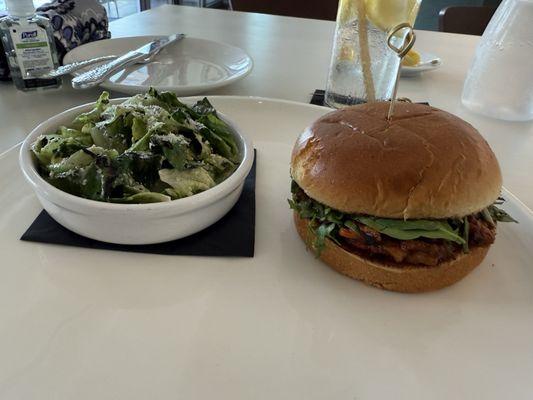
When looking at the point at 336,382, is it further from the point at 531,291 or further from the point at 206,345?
the point at 531,291

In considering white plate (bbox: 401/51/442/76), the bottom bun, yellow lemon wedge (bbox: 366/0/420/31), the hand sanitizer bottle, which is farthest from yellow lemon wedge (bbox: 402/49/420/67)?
the hand sanitizer bottle

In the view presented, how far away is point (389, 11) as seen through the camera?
1.30 meters

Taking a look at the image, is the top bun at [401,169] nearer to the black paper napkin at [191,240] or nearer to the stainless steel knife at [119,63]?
the black paper napkin at [191,240]

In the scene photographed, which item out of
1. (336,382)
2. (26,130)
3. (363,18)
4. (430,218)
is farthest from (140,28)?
(336,382)

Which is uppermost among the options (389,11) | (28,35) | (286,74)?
(389,11)

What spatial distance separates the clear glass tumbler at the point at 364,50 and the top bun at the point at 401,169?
0.55 m

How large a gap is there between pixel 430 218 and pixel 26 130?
4.09 feet

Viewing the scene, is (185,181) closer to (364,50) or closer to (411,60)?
(364,50)

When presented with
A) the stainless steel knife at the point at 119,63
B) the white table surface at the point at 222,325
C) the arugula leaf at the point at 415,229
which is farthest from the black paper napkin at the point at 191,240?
the stainless steel knife at the point at 119,63

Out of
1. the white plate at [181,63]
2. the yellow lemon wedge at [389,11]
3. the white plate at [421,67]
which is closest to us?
the yellow lemon wedge at [389,11]

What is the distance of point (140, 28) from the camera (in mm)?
2455

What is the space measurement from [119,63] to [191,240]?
92 centimetres

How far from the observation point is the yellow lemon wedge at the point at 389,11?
129 cm

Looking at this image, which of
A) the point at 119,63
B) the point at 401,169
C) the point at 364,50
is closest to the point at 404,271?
the point at 401,169
